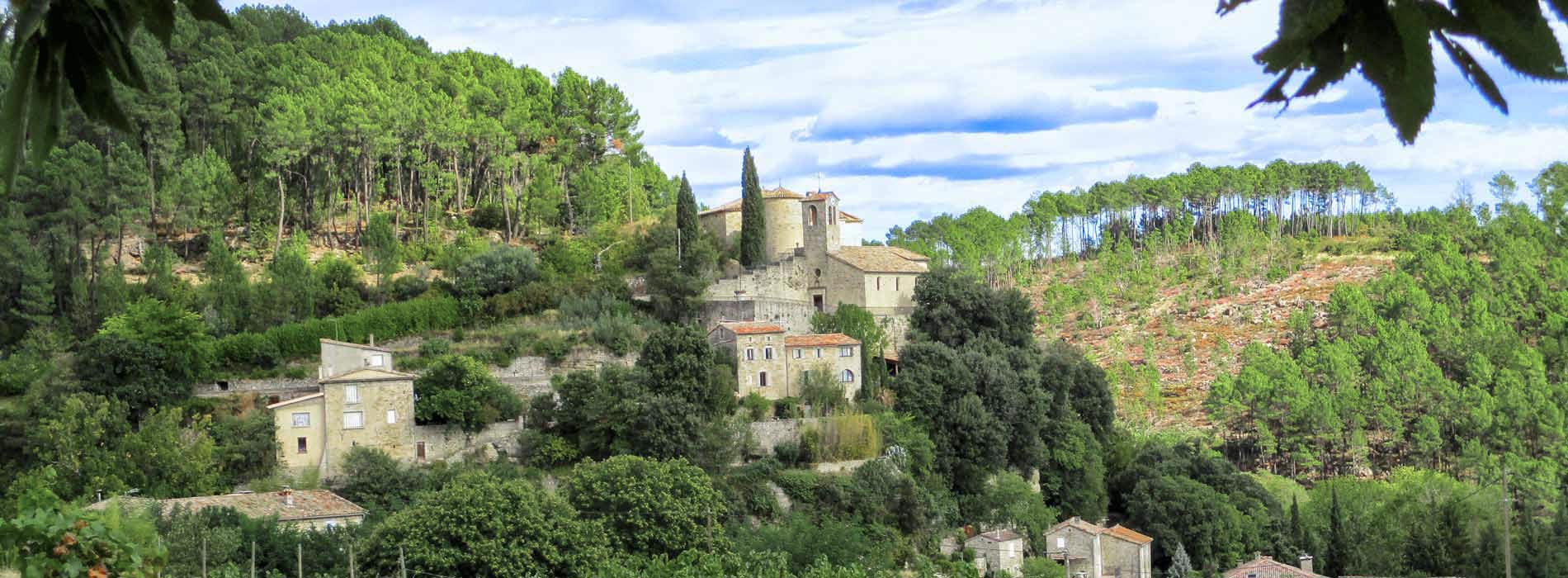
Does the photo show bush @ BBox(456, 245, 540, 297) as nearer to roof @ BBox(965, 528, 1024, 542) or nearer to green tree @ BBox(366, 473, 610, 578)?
green tree @ BBox(366, 473, 610, 578)

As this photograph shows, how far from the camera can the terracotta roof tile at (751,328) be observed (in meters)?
31.1

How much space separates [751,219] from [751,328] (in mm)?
5916

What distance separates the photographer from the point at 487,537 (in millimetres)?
24016

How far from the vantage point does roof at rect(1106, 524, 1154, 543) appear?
3231cm


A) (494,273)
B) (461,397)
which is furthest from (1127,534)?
(494,273)

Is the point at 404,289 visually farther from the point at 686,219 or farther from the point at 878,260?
the point at 878,260

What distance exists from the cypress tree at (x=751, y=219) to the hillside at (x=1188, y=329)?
19.7 metres

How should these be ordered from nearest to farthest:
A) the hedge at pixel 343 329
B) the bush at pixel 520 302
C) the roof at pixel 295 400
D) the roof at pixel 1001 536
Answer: the roof at pixel 295 400, the roof at pixel 1001 536, the hedge at pixel 343 329, the bush at pixel 520 302

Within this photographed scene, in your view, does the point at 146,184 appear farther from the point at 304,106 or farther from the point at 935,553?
the point at 935,553

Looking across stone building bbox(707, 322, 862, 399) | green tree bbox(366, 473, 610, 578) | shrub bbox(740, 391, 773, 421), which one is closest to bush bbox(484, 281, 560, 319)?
stone building bbox(707, 322, 862, 399)

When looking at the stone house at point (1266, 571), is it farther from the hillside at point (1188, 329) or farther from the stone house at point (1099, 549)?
the hillside at point (1188, 329)

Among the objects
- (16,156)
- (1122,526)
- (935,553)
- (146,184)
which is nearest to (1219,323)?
(1122,526)

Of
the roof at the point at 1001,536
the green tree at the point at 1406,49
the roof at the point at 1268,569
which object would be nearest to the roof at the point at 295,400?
the roof at the point at 1001,536

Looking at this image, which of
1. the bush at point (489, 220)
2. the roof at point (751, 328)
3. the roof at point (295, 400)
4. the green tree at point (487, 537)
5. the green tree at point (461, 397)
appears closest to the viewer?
the green tree at point (487, 537)
